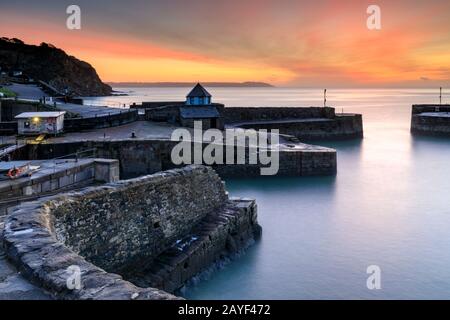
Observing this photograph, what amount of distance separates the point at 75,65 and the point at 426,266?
139484 mm

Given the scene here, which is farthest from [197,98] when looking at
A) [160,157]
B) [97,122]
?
[160,157]

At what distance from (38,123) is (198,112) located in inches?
538

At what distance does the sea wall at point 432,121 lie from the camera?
51062 millimetres

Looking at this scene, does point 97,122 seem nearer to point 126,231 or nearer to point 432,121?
point 126,231

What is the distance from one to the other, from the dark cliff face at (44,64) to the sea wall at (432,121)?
71.4 m

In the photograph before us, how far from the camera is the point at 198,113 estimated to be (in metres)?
36.0

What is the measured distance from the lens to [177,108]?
121ft

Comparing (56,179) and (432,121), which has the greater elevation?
(432,121)

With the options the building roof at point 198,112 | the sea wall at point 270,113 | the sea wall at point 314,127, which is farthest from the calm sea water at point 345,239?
the sea wall at point 270,113

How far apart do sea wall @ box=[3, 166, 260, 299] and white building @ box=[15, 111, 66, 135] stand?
1546 cm

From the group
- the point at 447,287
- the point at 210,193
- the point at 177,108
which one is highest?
the point at 177,108

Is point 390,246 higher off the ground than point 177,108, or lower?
lower
